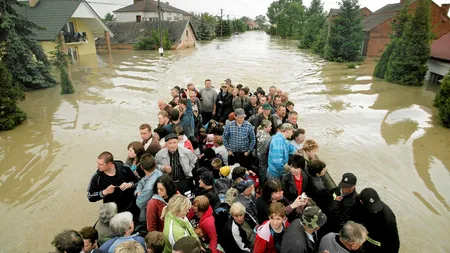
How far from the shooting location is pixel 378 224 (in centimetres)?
295

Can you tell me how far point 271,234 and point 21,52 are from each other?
1618 cm

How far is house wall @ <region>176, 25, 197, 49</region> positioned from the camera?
1401 inches

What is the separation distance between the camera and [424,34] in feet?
52.9

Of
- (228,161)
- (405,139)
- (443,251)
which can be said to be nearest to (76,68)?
(228,161)

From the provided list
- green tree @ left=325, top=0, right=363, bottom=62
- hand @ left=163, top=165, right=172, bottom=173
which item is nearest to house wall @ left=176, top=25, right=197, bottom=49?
green tree @ left=325, top=0, right=363, bottom=62

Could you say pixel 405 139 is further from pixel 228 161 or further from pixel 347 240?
pixel 347 240

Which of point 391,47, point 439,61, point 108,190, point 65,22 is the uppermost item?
point 65,22

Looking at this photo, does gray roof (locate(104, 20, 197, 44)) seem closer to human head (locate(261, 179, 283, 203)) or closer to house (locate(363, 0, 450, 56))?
house (locate(363, 0, 450, 56))

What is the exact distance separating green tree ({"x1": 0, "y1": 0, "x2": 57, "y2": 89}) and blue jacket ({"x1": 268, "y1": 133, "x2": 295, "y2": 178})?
13351 mm

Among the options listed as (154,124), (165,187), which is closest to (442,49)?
(154,124)

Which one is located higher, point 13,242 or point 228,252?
point 228,252

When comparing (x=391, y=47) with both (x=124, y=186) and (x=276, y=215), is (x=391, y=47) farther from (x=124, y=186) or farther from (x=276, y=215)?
(x=124, y=186)

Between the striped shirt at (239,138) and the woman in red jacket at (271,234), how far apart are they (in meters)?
2.61

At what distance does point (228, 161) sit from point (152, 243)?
3.00 m
